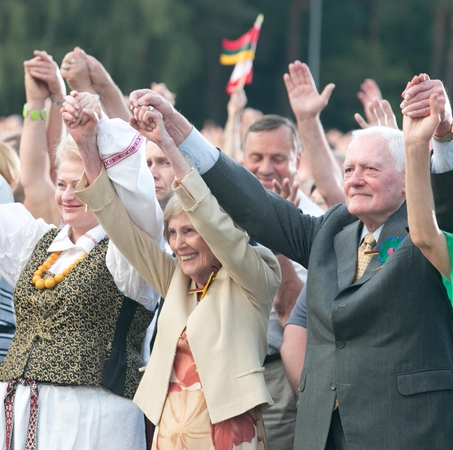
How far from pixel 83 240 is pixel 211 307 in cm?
64

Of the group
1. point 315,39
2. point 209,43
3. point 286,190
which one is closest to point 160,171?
point 286,190

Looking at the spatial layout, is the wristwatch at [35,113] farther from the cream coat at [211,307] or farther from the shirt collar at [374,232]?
the shirt collar at [374,232]

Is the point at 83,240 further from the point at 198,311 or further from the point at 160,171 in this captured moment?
the point at 160,171

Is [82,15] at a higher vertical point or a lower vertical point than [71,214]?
higher

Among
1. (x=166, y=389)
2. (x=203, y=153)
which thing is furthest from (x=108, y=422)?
(x=203, y=153)

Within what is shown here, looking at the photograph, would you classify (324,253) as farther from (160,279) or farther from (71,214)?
(71,214)

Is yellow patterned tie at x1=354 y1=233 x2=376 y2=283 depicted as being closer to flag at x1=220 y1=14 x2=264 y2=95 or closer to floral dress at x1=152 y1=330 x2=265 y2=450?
floral dress at x1=152 y1=330 x2=265 y2=450

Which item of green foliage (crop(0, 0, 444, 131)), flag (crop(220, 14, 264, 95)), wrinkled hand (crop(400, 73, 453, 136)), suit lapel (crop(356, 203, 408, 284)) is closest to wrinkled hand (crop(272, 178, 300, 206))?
suit lapel (crop(356, 203, 408, 284))

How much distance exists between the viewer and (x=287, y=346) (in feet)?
13.9

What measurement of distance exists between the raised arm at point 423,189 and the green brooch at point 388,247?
266 mm

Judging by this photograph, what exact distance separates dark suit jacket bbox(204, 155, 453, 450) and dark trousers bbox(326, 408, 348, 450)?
3 centimetres

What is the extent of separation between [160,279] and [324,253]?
2.22 feet

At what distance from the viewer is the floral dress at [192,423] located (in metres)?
3.61

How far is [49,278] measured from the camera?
3.94 metres
